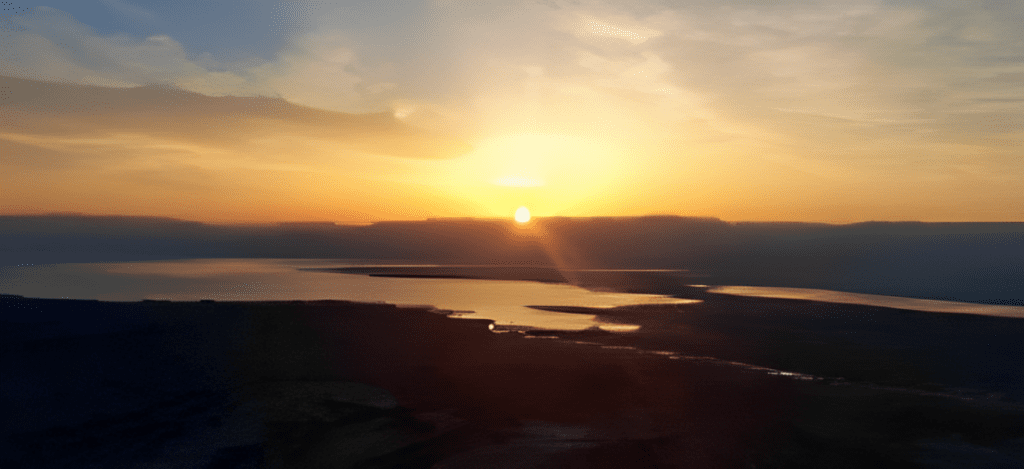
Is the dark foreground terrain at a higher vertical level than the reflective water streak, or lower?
lower

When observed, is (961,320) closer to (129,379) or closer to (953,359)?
(953,359)

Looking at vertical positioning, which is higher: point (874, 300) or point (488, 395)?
point (874, 300)

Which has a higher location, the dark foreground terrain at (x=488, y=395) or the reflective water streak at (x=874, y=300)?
the reflective water streak at (x=874, y=300)

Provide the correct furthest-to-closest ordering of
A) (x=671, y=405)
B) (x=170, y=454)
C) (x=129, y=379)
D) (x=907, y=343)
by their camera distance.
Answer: (x=907, y=343)
(x=129, y=379)
(x=671, y=405)
(x=170, y=454)

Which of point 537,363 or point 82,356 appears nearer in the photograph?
point 82,356

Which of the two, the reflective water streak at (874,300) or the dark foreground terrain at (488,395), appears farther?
the reflective water streak at (874,300)

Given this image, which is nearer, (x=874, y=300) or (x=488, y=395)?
(x=488, y=395)

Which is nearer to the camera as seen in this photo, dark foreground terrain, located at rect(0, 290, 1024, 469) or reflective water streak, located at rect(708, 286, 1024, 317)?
dark foreground terrain, located at rect(0, 290, 1024, 469)

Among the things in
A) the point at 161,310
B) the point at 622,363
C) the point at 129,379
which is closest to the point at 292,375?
the point at 129,379
